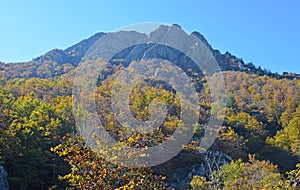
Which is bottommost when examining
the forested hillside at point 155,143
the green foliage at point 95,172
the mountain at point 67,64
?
the green foliage at point 95,172

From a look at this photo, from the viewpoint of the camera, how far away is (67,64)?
253ft

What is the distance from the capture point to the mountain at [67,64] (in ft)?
222

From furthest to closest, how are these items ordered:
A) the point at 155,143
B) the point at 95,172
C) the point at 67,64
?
the point at 67,64, the point at 155,143, the point at 95,172

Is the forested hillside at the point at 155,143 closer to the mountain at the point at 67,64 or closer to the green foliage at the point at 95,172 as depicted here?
the green foliage at the point at 95,172

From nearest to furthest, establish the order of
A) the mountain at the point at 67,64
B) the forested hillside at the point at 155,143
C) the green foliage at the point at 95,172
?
the green foliage at the point at 95,172, the forested hillside at the point at 155,143, the mountain at the point at 67,64

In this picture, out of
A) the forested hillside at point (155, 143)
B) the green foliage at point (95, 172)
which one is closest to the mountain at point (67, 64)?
the forested hillside at point (155, 143)

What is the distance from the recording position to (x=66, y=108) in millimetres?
29562

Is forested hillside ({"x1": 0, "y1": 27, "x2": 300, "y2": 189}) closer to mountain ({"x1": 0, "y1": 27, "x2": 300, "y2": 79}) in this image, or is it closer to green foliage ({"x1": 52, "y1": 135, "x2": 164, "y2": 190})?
green foliage ({"x1": 52, "y1": 135, "x2": 164, "y2": 190})

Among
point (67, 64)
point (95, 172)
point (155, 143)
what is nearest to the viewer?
point (95, 172)

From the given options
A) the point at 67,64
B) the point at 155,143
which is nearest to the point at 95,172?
the point at 155,143

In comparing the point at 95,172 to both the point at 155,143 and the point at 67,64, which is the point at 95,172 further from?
the point at 67,64

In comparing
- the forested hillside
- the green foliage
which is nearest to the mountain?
the forested hillside

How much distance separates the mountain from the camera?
67.8 m

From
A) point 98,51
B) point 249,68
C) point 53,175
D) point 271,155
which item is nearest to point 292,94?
point 271,155
